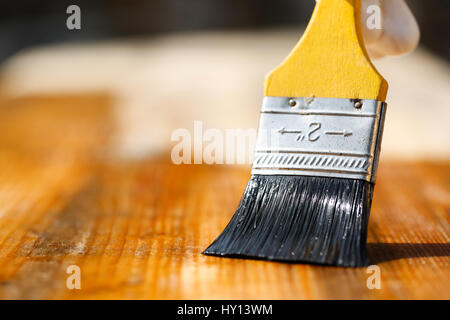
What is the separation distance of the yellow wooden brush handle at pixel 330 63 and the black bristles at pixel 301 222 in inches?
5.5

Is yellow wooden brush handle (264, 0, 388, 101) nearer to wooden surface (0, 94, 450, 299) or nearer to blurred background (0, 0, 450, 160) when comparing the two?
Result: wooden surface (0, 94, 450, 299)

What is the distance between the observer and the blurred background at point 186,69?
219cm

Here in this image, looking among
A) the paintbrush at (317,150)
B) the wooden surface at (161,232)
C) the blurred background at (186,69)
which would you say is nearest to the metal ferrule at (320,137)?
the paintbrush at (317,150)

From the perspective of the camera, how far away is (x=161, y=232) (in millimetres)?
1076

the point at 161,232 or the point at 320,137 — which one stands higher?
the point at 320,137

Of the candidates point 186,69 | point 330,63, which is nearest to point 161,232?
point 330,63

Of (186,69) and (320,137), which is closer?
(320,137)

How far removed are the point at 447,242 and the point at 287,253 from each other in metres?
0.29

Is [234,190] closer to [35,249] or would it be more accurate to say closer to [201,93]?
[35,249]

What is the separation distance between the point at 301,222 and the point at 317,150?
4.5 inches

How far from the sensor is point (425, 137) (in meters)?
2.05

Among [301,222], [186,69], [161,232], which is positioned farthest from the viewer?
[186,69]

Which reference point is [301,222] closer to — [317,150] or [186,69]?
[317,150]

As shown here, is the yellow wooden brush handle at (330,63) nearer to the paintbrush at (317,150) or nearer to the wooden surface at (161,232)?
the paintbrush at (317,150)
